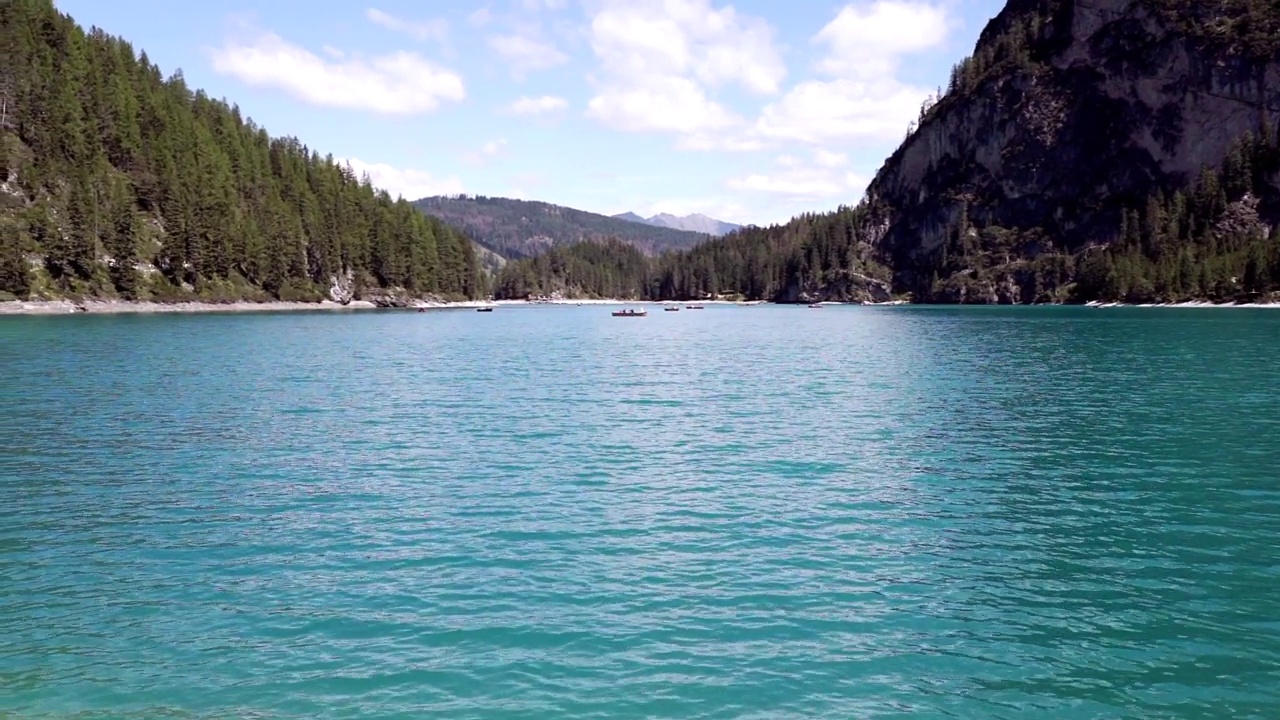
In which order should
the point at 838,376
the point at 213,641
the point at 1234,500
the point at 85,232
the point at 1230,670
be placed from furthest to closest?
the point at 85,232 < the point at 838,376 < the point at 1234,500 < the point at 213,641 < the point at 1230,670

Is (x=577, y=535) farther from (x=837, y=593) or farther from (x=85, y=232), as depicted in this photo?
(x=85, y=232)

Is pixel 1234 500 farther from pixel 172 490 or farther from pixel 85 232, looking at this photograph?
pixel 85 232

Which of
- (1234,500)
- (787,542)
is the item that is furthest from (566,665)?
(1234,500)

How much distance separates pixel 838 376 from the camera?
74.3m

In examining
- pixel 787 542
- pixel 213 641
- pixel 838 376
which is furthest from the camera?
pixel 838 376

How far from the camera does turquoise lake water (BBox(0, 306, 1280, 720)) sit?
653 inches

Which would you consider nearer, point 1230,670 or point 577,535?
point 1230,670

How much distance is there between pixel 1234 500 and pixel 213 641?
3250cm

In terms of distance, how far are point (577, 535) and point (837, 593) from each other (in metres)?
8.32

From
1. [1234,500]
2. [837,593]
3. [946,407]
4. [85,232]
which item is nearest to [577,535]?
[837,593]

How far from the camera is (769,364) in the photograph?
8706 centimetres

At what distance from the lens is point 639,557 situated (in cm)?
2402

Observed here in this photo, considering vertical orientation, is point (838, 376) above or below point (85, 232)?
below

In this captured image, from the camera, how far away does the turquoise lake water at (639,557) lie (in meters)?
16.6
